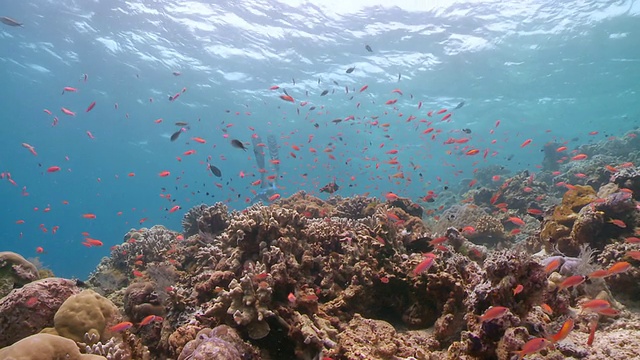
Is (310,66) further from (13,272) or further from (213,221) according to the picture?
(13,272)

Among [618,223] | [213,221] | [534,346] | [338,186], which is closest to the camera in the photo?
[534,346]

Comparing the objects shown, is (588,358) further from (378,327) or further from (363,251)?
(363,251)

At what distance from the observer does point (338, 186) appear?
37.2 feet

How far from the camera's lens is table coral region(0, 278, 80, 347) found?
4504 millimetres

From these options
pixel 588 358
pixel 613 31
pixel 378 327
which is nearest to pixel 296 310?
pixel 378 327

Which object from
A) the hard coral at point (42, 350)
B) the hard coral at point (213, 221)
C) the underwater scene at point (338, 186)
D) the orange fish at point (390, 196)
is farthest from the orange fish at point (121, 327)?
the orange fish at point (390, 196)

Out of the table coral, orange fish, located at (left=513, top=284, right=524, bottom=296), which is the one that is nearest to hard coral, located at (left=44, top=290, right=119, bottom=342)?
the table coral

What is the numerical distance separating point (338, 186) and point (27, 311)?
27.8 feet

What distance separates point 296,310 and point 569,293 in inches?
165

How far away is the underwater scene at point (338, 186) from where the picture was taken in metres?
4.11

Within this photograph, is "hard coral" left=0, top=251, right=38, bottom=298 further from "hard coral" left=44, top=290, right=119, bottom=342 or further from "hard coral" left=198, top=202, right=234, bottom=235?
"hard coral" left=198, top=202, right=234, bottom=235

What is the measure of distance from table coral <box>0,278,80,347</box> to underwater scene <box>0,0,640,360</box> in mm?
27

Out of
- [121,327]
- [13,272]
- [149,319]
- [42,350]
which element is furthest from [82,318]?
[13,272]

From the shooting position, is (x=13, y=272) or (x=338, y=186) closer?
(x=13, y=272)
